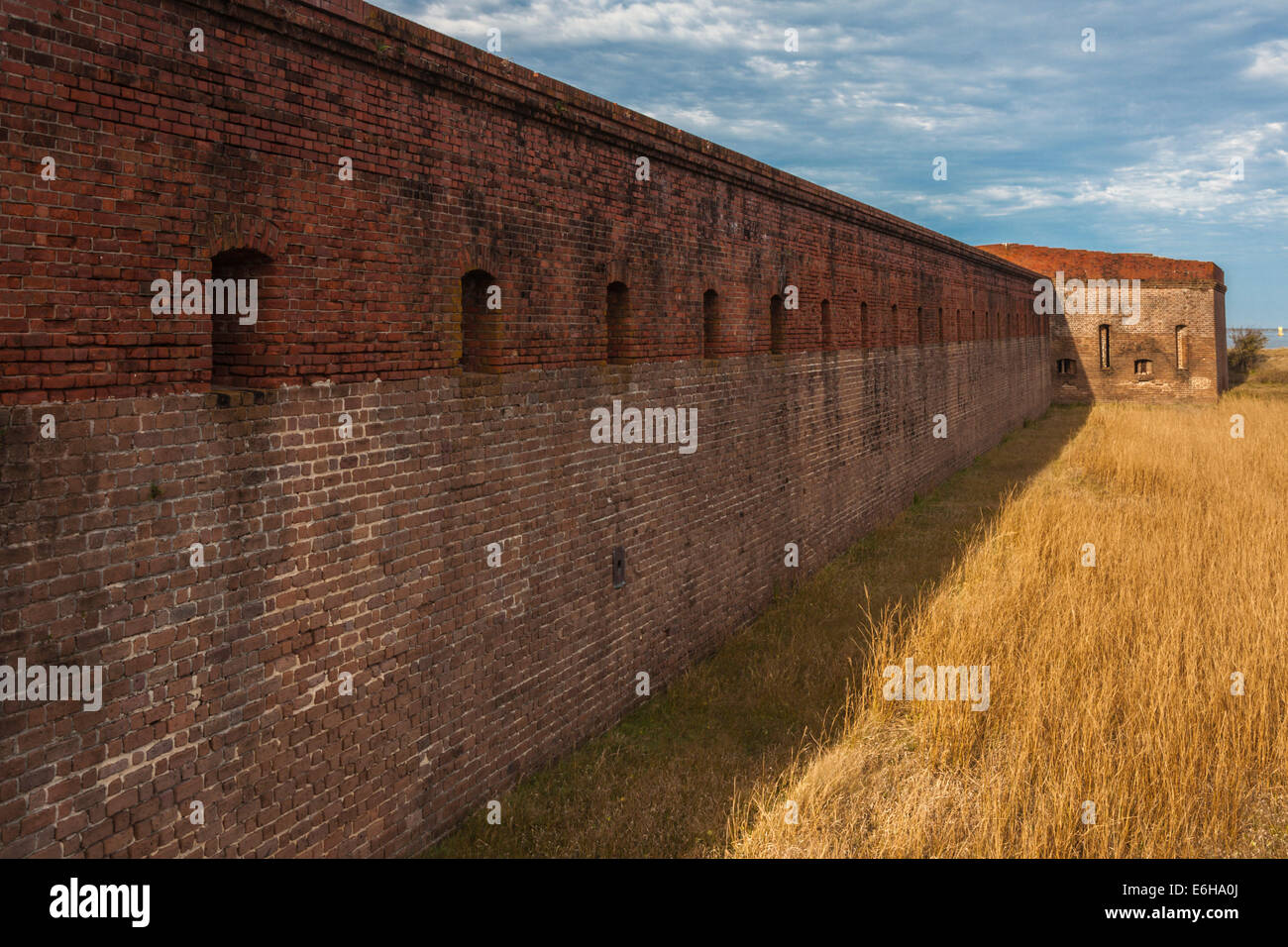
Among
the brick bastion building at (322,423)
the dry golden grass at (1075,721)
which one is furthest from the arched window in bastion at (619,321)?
the dry golden grass at (1075,721)

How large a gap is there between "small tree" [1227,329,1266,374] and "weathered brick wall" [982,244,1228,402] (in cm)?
1315

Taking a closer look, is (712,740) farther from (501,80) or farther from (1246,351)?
(1246,351)

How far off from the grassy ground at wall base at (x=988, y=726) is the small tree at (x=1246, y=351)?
41.6 metres

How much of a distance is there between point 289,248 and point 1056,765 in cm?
567

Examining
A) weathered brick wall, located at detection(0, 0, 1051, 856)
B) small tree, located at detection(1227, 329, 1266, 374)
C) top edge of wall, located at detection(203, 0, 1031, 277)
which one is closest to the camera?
weathered brick wall, located at detection(0, 0, 1051, 856)

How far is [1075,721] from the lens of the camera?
632cm

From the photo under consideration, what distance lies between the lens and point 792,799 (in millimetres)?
5898

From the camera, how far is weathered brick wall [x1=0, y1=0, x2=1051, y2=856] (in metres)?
3.69

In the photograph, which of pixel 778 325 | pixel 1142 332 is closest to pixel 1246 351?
pixel 1142 332

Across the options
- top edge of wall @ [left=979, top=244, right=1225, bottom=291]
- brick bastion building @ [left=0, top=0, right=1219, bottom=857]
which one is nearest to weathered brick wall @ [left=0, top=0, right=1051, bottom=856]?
brick bastion building @ [left=0, top=0, right=1219, bottom=857]

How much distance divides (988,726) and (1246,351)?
5044 cm

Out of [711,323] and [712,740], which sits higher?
[711,323]

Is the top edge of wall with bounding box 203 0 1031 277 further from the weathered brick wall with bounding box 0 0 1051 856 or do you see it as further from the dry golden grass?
the dry golden grass

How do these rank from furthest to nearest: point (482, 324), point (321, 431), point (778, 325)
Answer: point (778, 325), point (482, 324), point (321, 431)
